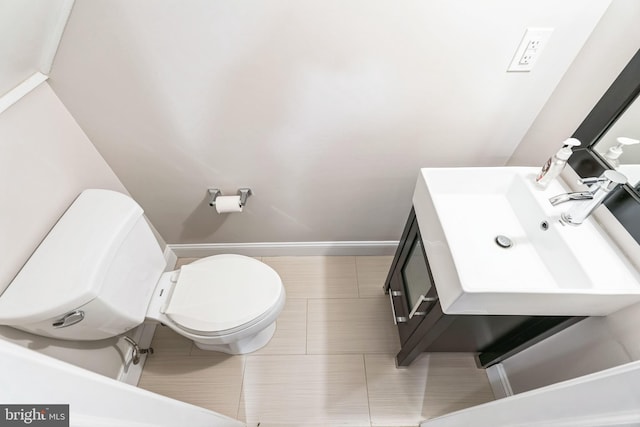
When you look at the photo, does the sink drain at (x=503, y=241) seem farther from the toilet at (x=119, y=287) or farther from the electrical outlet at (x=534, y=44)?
the toilet at (x=119, y=287)

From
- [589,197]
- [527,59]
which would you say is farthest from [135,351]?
[527,59]

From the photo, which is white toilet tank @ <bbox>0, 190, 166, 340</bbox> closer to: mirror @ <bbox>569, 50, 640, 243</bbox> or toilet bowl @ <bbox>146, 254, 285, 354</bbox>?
toilet bowl @ <bbox>146, 254, 285, 354</bbox>

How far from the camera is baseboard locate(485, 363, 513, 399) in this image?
127 centimetres

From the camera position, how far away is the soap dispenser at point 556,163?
2.79ft

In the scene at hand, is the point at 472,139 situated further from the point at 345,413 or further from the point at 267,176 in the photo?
the point at 345,413

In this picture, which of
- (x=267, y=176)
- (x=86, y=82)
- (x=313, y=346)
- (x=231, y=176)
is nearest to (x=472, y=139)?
(x=267, y=176)

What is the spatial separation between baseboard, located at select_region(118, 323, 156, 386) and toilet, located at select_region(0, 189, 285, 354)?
0.38 meters

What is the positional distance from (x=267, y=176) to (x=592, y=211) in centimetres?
114

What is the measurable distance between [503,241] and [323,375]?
0.96m

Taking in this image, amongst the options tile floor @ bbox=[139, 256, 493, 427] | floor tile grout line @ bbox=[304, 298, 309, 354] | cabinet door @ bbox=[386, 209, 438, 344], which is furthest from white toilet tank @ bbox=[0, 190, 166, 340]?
cabinet door @ bbox=[386, 209, 438, 344]

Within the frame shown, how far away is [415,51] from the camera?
3.14 ft

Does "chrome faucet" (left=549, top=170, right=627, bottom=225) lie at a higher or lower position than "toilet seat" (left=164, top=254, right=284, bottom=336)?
higher

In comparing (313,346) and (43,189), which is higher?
(43,189)

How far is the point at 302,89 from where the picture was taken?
1049 mm
